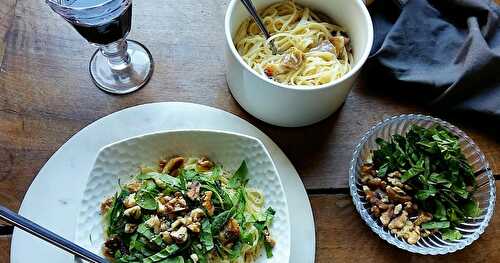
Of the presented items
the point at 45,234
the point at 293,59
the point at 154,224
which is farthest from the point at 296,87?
the point at 45,234

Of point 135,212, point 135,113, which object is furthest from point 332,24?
point 135,212

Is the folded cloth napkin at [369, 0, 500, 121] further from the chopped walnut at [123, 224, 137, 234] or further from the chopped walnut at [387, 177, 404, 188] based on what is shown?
the chopped walnut at [123, 224, 137, 234]

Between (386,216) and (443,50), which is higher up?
(443,50)

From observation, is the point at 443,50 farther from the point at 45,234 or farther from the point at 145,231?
the point at 45,234

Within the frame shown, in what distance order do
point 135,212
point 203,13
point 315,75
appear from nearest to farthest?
point 135,212, point 315,75, point 203,13

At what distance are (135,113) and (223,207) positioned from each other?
25cm

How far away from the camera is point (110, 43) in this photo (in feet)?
3.54

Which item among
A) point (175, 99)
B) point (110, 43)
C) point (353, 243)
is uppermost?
point (110, 43)

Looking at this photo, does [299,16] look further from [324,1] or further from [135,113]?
[135,113]

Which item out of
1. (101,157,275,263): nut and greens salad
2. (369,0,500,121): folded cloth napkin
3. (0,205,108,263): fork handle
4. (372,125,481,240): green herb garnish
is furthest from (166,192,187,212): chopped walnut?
(369,0,500,121): folded cloth napkin

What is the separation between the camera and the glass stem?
1111 mm

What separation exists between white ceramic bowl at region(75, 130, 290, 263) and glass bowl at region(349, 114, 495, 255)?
147mm

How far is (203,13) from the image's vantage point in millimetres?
1211

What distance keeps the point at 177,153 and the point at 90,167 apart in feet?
0.50
